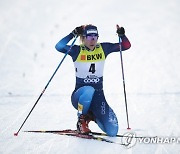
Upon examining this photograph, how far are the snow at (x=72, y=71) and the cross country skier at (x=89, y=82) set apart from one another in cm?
38

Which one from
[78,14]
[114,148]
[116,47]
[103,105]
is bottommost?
[114,148]

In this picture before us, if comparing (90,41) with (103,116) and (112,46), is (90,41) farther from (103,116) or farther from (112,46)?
(103,116)

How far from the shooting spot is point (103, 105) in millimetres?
6160

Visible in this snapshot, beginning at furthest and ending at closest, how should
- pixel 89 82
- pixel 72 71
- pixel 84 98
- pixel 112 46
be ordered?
pixel 72 71 < pixel 112 46 < pixel 89 82 < pixel 84 98

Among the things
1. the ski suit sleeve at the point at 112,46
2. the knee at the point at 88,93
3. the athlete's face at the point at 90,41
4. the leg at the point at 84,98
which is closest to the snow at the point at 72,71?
the leg at the point at 84,98

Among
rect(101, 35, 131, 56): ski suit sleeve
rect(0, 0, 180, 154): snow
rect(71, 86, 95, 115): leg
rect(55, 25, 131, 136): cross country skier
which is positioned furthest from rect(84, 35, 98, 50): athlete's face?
rect(0, 0, 180, 154): snow

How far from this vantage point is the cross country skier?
6027mm

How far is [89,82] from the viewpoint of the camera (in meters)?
6.19

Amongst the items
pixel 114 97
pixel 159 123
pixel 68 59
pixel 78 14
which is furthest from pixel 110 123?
pixel 78 14

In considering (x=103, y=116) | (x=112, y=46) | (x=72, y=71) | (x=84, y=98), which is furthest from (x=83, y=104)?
(x=72, y=71)

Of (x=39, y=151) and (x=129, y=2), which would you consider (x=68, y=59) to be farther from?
(x=129, y=2)

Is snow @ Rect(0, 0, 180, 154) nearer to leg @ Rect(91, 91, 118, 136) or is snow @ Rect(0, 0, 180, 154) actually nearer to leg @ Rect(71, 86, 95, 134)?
leg @ Rect(71, 86, 95, 134)

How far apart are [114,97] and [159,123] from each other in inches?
92.8

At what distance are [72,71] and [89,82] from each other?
21.2ft
